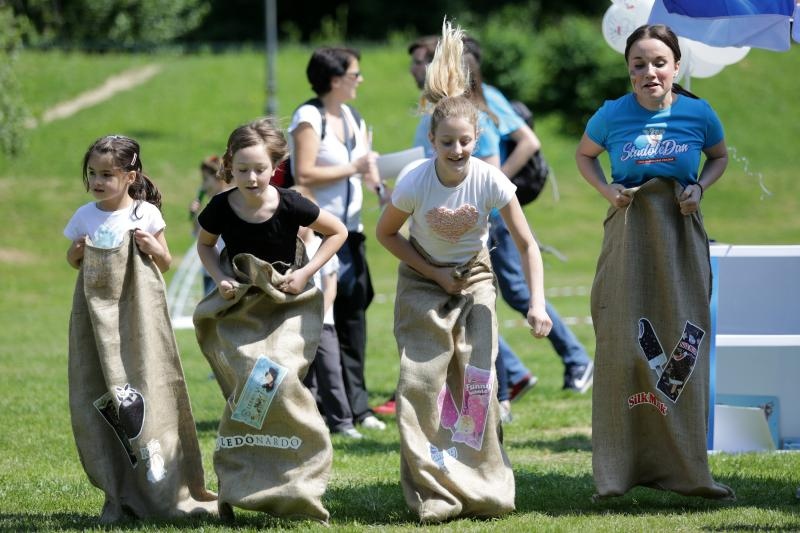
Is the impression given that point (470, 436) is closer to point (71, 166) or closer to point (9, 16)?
point (9, 16)

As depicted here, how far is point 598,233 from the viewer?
25141 millimetres

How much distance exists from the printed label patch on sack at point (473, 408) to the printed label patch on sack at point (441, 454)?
5 centimetres

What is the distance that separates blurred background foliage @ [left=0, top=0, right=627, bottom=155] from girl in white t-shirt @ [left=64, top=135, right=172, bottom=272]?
251 centimetres

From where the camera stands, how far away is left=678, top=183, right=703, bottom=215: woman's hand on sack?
17.1ft

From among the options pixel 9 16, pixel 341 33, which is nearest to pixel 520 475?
pixel 9 16

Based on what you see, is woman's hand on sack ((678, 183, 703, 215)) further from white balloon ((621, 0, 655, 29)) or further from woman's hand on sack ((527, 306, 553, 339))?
white balloon ((621, 0, 655, 29))

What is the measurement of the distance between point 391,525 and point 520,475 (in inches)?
54.3

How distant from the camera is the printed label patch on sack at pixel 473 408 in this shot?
16.6 ft

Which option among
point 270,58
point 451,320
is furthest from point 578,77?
point 451,320

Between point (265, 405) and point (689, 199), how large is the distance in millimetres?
2091

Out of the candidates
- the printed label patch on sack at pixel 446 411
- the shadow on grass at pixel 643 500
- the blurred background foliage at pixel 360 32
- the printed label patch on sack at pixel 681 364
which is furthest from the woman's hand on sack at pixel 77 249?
the blurred background foliage at pixel 360 32

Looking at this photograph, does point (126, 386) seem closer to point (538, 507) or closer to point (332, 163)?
point (538, 507)

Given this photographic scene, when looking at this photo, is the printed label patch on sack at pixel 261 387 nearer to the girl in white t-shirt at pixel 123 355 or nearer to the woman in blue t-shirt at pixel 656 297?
the girl in white t-shirt at pixel 123 355

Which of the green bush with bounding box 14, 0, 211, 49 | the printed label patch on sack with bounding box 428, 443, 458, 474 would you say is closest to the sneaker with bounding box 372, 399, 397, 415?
Result: the printed label patch on sack with bounding box 428, 443, 458, 474
